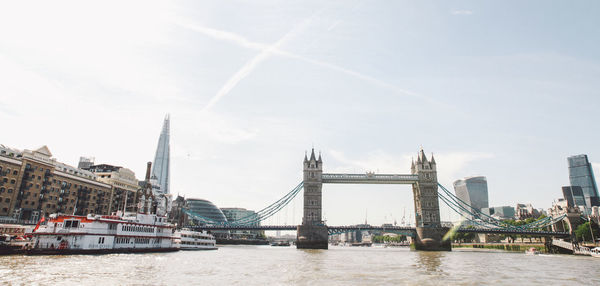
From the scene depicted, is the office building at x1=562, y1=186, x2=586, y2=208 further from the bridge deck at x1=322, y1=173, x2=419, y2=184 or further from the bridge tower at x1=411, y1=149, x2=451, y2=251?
the bridge deck at x1=322, y1=173, x2=419, y2=184

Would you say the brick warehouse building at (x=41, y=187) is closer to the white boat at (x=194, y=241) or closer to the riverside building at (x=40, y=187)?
the riverside building at (x=40, y=187)

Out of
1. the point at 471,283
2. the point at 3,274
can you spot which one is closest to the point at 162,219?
the point at 3,274

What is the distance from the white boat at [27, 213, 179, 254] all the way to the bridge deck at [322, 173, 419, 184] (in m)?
39.2

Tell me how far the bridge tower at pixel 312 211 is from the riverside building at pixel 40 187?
38.1 metres

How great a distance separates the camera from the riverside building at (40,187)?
51.0 m

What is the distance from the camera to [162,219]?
4600cm

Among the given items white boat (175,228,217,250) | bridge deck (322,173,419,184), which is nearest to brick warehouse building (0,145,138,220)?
white boat (175,228,217,250)

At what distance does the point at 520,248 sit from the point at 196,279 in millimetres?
80701

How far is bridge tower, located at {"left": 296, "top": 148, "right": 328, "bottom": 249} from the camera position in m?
65.6

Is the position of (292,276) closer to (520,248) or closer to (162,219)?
(162,219)

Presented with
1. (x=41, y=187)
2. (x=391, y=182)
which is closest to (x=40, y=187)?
(x=41, y=187)

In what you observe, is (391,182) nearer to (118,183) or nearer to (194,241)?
(194,241)

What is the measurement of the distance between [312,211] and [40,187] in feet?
155

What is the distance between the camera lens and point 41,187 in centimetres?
5619
